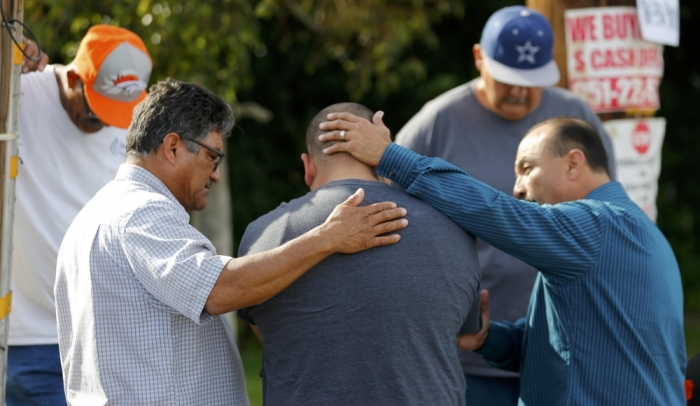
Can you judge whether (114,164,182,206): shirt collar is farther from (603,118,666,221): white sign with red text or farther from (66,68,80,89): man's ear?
(603,118,666,221): white sign with red text

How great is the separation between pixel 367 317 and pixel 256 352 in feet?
27.9

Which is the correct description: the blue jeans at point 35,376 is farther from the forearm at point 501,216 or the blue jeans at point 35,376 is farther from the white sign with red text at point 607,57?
the white sign with red text at point 607,57

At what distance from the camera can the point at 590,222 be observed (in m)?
2.72

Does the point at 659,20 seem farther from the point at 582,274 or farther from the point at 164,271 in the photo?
the point at 164,271

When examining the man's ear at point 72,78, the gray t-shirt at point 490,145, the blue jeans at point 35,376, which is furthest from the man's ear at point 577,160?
the blue jeans at point 35,376

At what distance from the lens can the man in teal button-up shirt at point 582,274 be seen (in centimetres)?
264

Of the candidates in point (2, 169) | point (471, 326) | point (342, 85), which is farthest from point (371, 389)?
point (342, 85)

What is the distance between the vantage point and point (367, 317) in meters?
2.42

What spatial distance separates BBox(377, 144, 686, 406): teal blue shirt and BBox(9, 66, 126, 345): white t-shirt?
1505 mm

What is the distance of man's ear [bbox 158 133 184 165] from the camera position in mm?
2619

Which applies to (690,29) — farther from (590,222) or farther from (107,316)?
(107,316)

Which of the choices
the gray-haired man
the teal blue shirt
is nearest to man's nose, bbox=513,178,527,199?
the teal blue shirt

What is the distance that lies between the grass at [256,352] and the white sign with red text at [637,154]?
4.79 m

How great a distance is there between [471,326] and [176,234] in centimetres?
104
